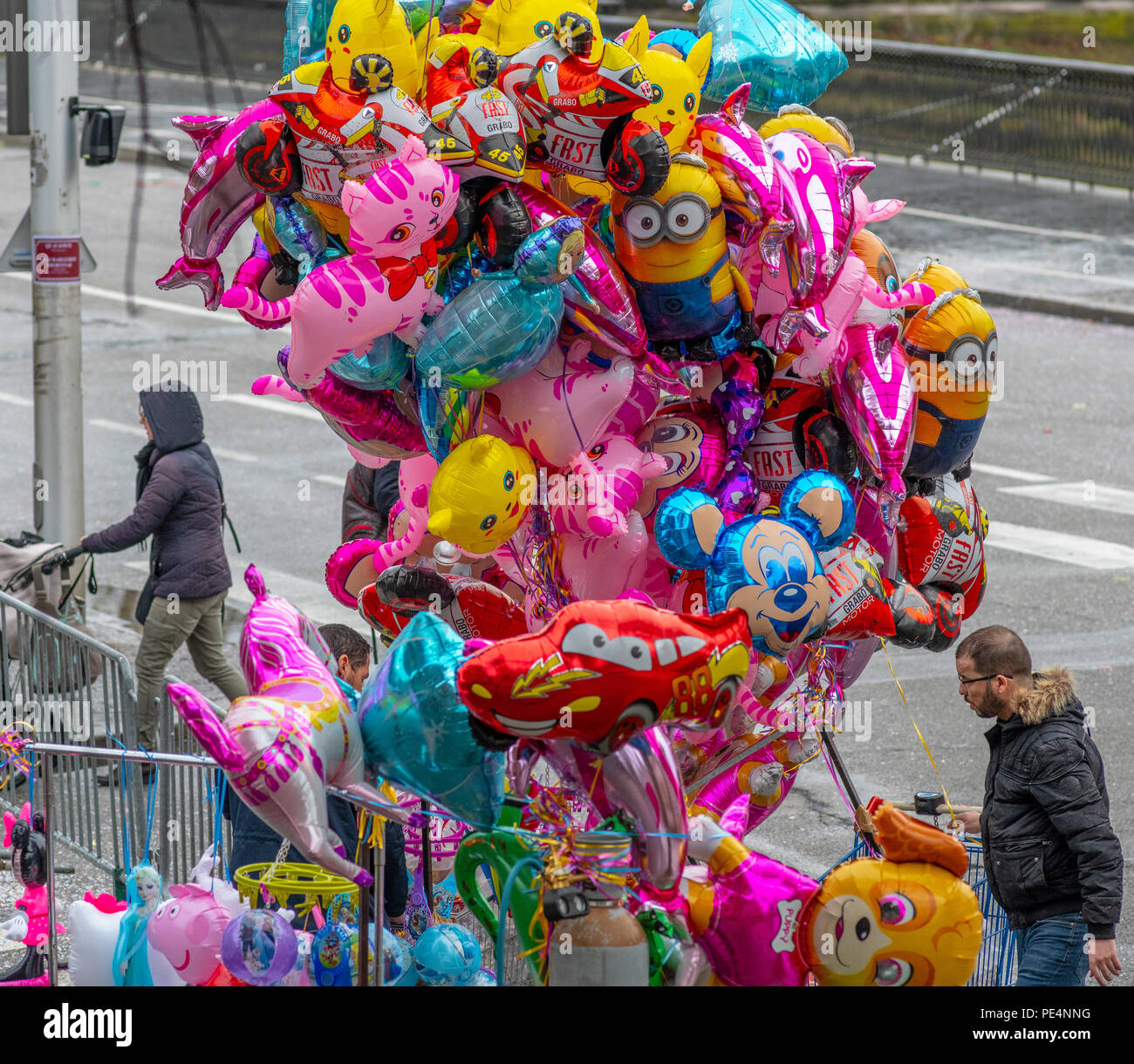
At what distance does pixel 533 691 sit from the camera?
161 inches

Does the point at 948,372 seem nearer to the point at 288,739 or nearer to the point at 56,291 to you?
the point at 288,739

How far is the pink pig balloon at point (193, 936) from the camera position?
461cm

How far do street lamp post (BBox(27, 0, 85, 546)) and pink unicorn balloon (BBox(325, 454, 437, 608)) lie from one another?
4.32 m

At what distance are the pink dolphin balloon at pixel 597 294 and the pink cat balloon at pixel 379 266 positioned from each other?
0.28 metres

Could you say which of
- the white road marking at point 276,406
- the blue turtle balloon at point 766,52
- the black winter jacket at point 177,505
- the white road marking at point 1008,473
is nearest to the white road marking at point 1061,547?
the white road marking at point 1008,473

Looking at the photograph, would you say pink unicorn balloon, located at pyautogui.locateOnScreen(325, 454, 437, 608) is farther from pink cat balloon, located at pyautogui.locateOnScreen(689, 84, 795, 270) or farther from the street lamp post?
the street lamp post

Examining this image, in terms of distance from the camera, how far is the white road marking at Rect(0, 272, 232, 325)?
17703 millimetres

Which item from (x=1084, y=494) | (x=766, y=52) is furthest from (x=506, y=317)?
(x=1084, y=494)

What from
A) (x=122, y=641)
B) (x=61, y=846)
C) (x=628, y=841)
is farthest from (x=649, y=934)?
(x=122, y=641)

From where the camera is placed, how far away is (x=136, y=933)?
478 centimetres

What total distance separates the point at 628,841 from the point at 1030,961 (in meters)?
1.67

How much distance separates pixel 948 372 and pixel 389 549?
176 centimetres

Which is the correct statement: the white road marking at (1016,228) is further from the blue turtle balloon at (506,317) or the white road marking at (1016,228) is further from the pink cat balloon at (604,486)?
the blue turtle balloon at (506,317)
